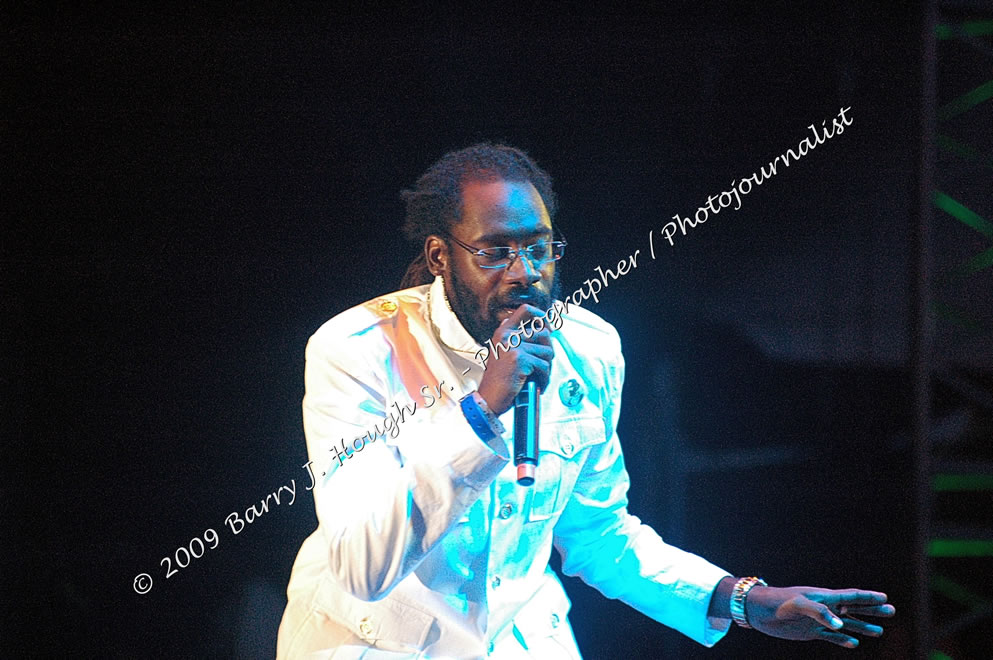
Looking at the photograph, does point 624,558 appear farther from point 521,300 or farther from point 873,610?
point 521,300

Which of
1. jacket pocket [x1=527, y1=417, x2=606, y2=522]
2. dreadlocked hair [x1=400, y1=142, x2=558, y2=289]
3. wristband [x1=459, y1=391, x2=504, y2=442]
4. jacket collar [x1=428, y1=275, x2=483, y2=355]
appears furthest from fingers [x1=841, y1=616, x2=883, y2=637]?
dreadlocked hair [x1=400, y1=142, x2=558, y2=289]

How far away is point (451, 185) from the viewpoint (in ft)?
8.33

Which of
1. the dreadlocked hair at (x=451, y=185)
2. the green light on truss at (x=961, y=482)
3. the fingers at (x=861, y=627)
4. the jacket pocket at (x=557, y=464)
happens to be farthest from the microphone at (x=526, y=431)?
the green light on truss at (x=961, y=482)

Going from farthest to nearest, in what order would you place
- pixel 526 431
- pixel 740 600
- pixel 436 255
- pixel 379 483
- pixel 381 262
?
1. pixel 381 262
2. pixel 436 255
3. pixel 740 600
4. pixel 379 483
5. pixel 526 431

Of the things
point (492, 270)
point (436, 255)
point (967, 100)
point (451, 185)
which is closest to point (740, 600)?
point (492, 270)

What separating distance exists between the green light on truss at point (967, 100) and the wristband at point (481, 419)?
5.84 feet

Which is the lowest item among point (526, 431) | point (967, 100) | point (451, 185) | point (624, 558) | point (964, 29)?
point (624, 558)

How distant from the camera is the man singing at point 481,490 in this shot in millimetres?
2191

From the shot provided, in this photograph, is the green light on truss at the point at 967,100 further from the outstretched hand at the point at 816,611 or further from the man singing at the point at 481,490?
the outstretched hand at the point at 816,611

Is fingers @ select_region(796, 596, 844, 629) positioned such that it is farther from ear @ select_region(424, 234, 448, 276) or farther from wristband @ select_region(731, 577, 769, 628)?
ear @ select_region(424, 234, 448, 276)

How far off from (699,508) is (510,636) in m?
0.73

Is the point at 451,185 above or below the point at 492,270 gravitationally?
above

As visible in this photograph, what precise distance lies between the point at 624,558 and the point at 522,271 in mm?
757

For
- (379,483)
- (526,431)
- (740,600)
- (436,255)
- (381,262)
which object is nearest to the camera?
(526,431)
